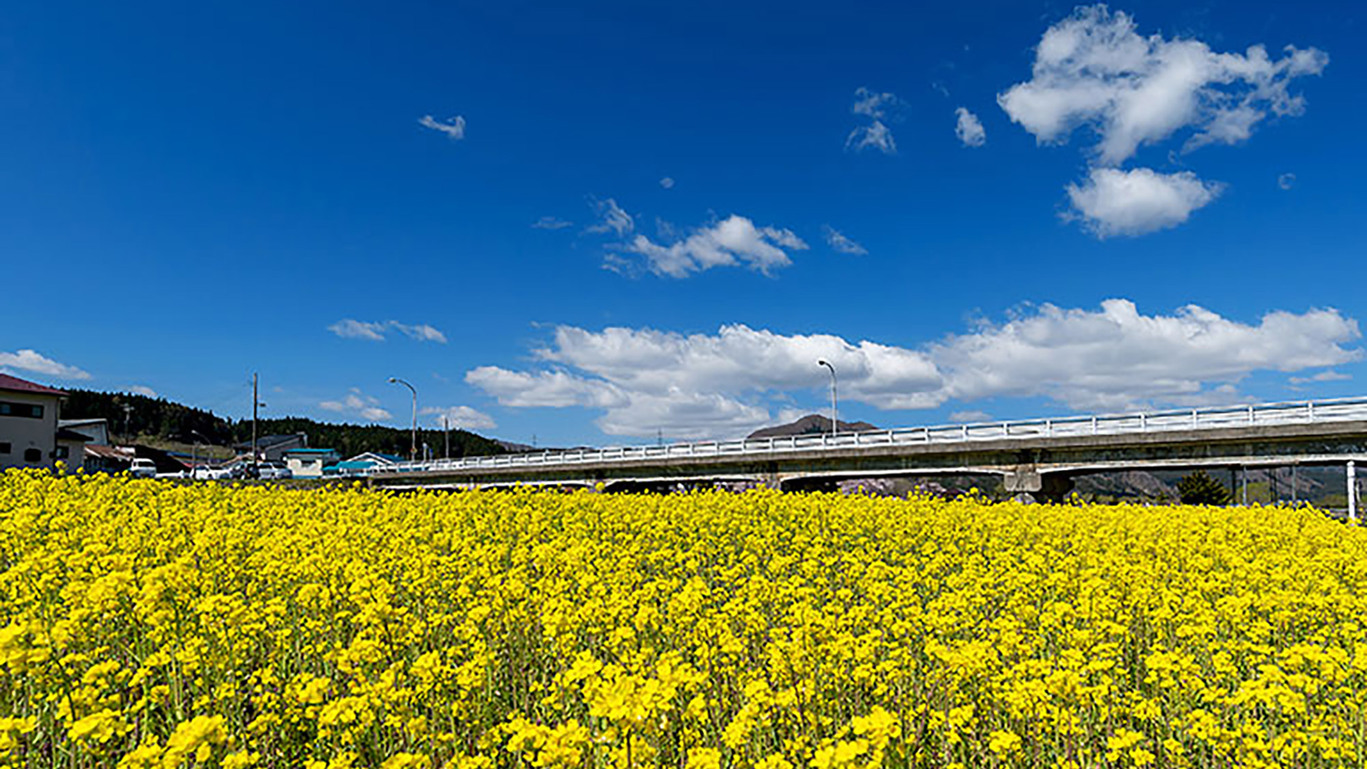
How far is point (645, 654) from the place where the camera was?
4484 millimetres

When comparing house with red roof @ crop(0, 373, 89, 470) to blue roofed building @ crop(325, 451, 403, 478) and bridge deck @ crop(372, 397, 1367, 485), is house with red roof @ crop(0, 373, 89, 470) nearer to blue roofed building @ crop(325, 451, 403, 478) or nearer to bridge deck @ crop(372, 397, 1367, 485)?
blue roofed building @ crop(325, 451, 403, 478)

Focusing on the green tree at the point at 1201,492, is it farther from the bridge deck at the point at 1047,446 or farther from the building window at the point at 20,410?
the building window at the point at 20,410

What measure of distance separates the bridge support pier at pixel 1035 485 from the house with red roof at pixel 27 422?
5201cm

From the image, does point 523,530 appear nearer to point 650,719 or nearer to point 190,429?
point 650,719

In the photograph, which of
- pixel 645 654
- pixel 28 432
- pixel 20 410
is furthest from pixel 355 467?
pixel 645 654

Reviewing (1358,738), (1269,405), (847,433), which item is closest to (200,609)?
(1358,738)

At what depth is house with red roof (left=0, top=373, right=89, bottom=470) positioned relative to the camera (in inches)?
1941

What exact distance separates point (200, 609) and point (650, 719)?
3.47 metres

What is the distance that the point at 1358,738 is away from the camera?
14.2 ft

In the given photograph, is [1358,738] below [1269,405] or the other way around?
below

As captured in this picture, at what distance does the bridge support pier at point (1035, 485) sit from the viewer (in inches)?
1332

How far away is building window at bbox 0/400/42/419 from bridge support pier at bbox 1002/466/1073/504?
54978 mm

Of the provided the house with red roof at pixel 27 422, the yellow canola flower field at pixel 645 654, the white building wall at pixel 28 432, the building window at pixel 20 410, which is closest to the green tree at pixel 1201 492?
the yellow canola flower field at pixel 645 654

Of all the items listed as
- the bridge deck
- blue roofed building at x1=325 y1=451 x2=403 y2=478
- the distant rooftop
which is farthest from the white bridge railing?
the distant rooftop
